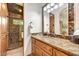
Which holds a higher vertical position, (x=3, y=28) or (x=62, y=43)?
(x=3, y=28)

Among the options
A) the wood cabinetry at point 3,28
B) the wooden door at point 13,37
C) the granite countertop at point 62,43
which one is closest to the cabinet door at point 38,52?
the granite countertop at point 62,43

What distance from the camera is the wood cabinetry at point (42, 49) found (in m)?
1.80

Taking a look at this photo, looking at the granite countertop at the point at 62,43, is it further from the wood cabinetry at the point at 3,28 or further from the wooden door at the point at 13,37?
the wood cabinetry at the point at 3,28

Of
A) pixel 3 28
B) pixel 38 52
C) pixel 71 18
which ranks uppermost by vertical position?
pixel 71 18

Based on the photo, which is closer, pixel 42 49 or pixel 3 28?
pixel 3 28

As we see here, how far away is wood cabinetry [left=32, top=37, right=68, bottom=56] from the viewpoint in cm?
180

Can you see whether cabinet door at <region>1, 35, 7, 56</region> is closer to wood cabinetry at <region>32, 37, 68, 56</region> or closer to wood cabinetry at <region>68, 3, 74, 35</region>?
wood cabinetry at <region>32, 37, 68, 56</region>

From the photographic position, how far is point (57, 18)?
1922mm

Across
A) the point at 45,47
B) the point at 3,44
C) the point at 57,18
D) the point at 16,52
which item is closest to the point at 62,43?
the point at 45,47

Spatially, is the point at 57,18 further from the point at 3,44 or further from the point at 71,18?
the point at 3,44

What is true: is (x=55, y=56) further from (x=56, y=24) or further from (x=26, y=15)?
(x=26, y=15)

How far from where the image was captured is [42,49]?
1.94m

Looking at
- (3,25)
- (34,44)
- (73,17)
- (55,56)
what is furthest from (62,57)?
(3,25)

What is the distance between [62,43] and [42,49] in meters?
0.30
